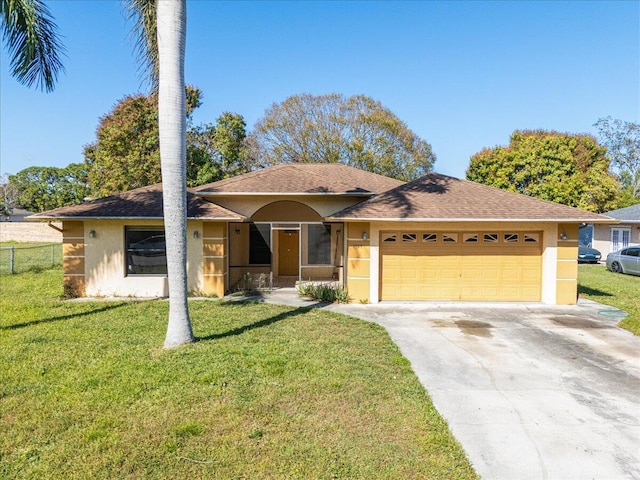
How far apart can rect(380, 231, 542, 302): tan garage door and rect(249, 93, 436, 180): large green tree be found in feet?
66.0

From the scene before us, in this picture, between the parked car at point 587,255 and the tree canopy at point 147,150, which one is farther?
the tree canopy at point 147,150

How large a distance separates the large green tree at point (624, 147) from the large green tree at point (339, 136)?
3266 centimetres

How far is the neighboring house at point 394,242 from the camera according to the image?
42.3ft

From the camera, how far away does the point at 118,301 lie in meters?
13.0

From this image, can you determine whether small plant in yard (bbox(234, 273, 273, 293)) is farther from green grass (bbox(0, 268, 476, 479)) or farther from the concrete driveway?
green grass (bbox(0, 268, 476, 479))

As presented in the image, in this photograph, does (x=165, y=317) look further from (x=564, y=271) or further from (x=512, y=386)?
(x=564, y=271)

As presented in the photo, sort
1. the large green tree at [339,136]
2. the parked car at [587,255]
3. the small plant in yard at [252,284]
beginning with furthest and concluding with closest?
the large green tree at [339,136]
the parked car at [587,255]
the small plant in yard at [252,284]

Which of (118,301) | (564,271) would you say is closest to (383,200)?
(564,271)

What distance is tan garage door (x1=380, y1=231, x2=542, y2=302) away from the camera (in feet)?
43.4

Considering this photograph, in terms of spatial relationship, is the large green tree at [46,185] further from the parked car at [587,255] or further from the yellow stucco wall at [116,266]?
the parked car at [587,255]

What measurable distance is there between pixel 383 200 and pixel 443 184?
3069 mm

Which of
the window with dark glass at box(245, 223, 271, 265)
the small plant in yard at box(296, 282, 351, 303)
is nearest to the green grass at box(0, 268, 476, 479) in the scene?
the small plant in yard at box(296, 282, 351, 303)

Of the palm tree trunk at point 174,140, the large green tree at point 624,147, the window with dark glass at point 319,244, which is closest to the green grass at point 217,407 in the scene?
the palm tree trunk at point 174,140

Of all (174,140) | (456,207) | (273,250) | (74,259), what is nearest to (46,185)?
(74,259)
